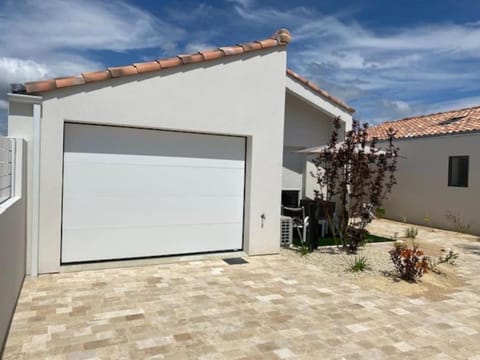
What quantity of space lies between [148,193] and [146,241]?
1.11 m

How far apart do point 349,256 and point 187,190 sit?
→ 4.59m

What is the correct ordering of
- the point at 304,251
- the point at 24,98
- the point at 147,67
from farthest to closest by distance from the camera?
1. the point at 304,251
2. the point at 147,67
3. the point at 24,98

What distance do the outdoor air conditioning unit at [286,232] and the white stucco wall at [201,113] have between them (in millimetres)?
810

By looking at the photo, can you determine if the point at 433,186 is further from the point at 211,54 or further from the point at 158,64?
the point at 158,64

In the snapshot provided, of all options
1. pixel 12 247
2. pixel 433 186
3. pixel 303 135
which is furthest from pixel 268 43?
pixel 433 186

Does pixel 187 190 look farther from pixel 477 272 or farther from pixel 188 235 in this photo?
pixel 477 272

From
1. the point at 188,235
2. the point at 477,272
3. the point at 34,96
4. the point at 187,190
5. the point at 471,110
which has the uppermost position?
the point at 471,110

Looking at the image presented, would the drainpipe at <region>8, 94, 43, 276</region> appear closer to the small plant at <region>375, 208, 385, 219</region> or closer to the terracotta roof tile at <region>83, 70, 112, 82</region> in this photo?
the terracotta roof tile at <region>83, 70, 112, 82</region>

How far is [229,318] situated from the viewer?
5215 mm

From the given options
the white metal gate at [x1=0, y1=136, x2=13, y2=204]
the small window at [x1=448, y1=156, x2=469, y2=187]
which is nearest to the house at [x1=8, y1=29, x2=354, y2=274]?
the white metal gate at [x1=0, y1=136, x2=13, y2=204]

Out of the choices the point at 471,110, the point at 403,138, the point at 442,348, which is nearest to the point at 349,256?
the point at 442,348

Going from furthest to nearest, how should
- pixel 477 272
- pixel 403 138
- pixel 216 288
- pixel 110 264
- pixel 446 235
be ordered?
pixel 403 138, pixel 446 235, pixel 477 272, pixel 110 264, pixel 216 288

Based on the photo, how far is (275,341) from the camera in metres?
4.54

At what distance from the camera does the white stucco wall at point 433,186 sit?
14031 millimetres
